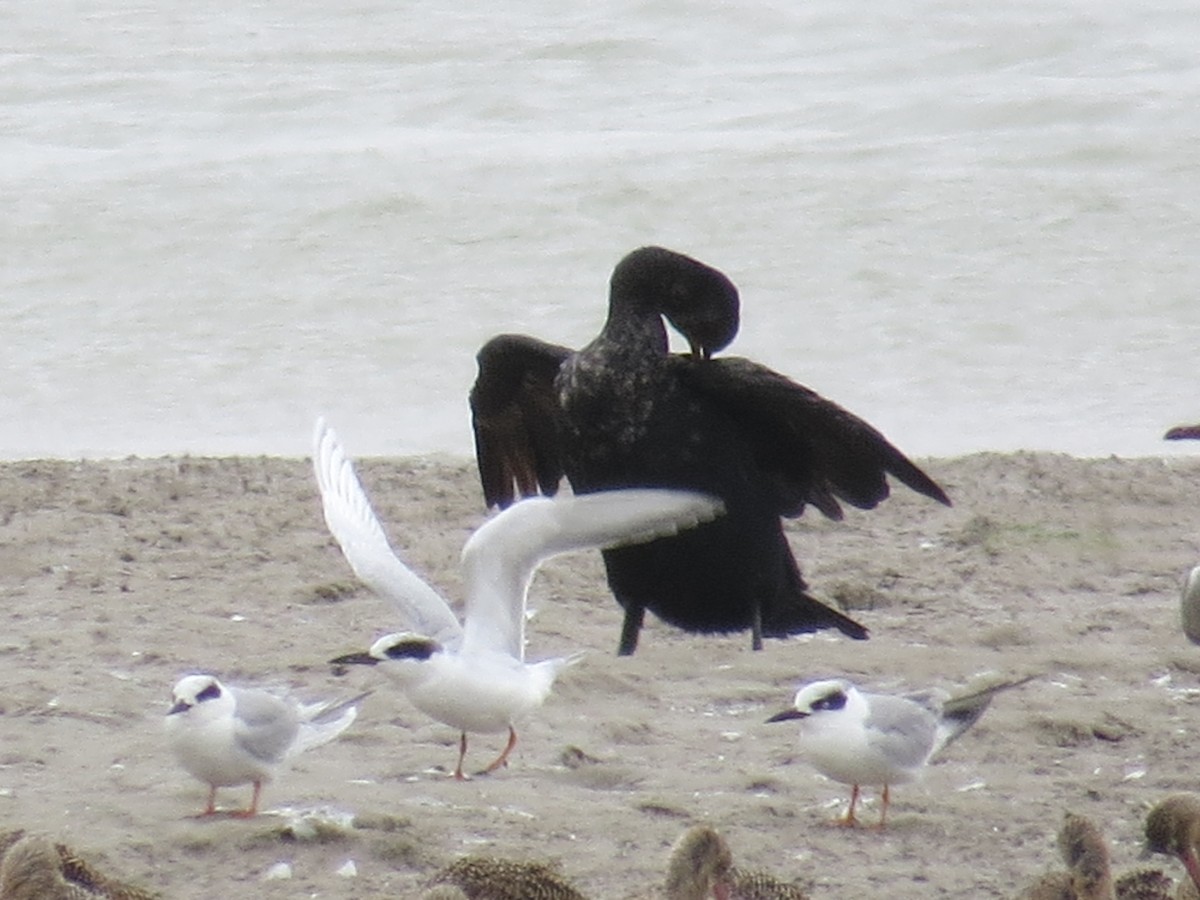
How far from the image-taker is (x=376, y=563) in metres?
6.77

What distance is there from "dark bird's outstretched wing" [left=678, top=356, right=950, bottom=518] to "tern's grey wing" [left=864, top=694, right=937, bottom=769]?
1.24 meters

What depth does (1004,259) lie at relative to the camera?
1460 centimetres

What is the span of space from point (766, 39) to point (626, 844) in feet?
46.8

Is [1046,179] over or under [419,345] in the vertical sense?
over

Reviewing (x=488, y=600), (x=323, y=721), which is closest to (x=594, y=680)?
(x=488, y=600)

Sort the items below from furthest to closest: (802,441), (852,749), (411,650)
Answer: (802,441) < (411,650) < (852,749)

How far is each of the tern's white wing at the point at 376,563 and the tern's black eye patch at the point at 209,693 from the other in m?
0.70

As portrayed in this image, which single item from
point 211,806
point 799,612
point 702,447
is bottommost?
point 211,806

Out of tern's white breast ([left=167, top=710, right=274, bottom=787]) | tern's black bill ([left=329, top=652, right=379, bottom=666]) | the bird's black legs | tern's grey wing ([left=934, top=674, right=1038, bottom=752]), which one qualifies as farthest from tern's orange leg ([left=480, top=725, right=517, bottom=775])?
the bird's black legs

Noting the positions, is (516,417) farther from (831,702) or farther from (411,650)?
(831,702)

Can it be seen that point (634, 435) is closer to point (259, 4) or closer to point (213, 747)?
point (213, 747)

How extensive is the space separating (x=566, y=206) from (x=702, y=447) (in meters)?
8.16

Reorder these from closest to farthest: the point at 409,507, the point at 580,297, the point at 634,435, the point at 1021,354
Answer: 1. the point at 634,435
2. the point at 409,507
3. the point at 1021,354
4. the point at 580,297

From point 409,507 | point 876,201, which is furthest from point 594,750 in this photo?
point 876,201
